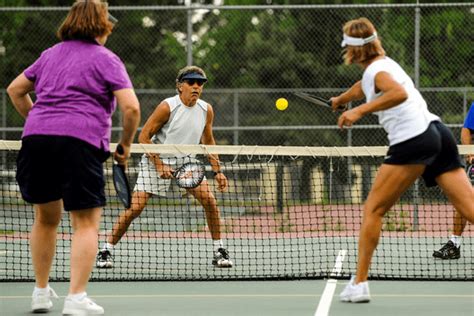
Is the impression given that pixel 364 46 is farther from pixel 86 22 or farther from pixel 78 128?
pixel 78 128

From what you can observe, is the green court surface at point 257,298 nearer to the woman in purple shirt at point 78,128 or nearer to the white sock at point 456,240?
the woman in purple shirt at point 78,128

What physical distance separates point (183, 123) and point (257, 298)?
2.36 m

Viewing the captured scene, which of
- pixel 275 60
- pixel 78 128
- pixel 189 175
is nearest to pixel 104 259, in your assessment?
pixel 189 175

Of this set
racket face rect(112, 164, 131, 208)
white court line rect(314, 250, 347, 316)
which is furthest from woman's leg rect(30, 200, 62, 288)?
white court line rect(314, 250, 347, 316)

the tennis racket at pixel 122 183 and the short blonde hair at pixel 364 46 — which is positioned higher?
the short blonde hair at pixel 364 46

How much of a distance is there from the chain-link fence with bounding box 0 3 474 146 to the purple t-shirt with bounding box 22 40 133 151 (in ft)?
22.2

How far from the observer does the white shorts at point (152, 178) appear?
27.6 ft

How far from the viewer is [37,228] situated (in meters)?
5.79

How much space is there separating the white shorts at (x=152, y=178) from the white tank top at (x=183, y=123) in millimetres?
112

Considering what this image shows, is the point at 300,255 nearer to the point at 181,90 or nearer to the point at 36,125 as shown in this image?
the point at 181,90

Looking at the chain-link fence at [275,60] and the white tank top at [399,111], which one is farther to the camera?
the chain-link fence at [275,60]

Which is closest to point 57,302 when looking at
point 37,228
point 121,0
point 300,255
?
point 37,228

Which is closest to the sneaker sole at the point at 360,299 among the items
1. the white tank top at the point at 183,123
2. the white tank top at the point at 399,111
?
the white tank top at the point at 399,111

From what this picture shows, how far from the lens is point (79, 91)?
539cm
